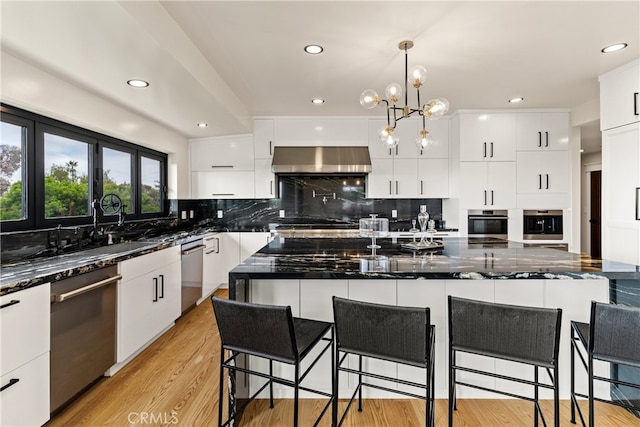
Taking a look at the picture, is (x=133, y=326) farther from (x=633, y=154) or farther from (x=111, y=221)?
(x=633, y=154)

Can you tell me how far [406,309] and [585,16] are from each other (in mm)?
2317

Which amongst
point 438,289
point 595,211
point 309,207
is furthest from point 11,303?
point 595,211

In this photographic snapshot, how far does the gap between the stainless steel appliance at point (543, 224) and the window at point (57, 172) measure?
4941mm

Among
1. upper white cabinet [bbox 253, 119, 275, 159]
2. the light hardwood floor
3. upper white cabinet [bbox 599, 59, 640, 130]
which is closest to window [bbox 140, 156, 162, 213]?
upper white cabinet [bbox 253, 119, 275, 159]

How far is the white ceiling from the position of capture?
1816 mm

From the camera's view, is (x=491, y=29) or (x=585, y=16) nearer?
(x=585, y=16)

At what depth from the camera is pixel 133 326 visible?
247cm

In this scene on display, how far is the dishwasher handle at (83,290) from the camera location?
69.6 inches

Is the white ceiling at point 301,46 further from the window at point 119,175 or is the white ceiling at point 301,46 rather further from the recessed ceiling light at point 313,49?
the window at point 119,175

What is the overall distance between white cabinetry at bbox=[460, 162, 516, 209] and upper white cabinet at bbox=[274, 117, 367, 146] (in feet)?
4.76

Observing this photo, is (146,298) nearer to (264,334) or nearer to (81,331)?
(81,331)

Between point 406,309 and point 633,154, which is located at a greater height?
point 633,154

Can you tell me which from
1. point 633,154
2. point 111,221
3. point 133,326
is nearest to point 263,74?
point 111,221

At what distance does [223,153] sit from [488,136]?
3629 mm
